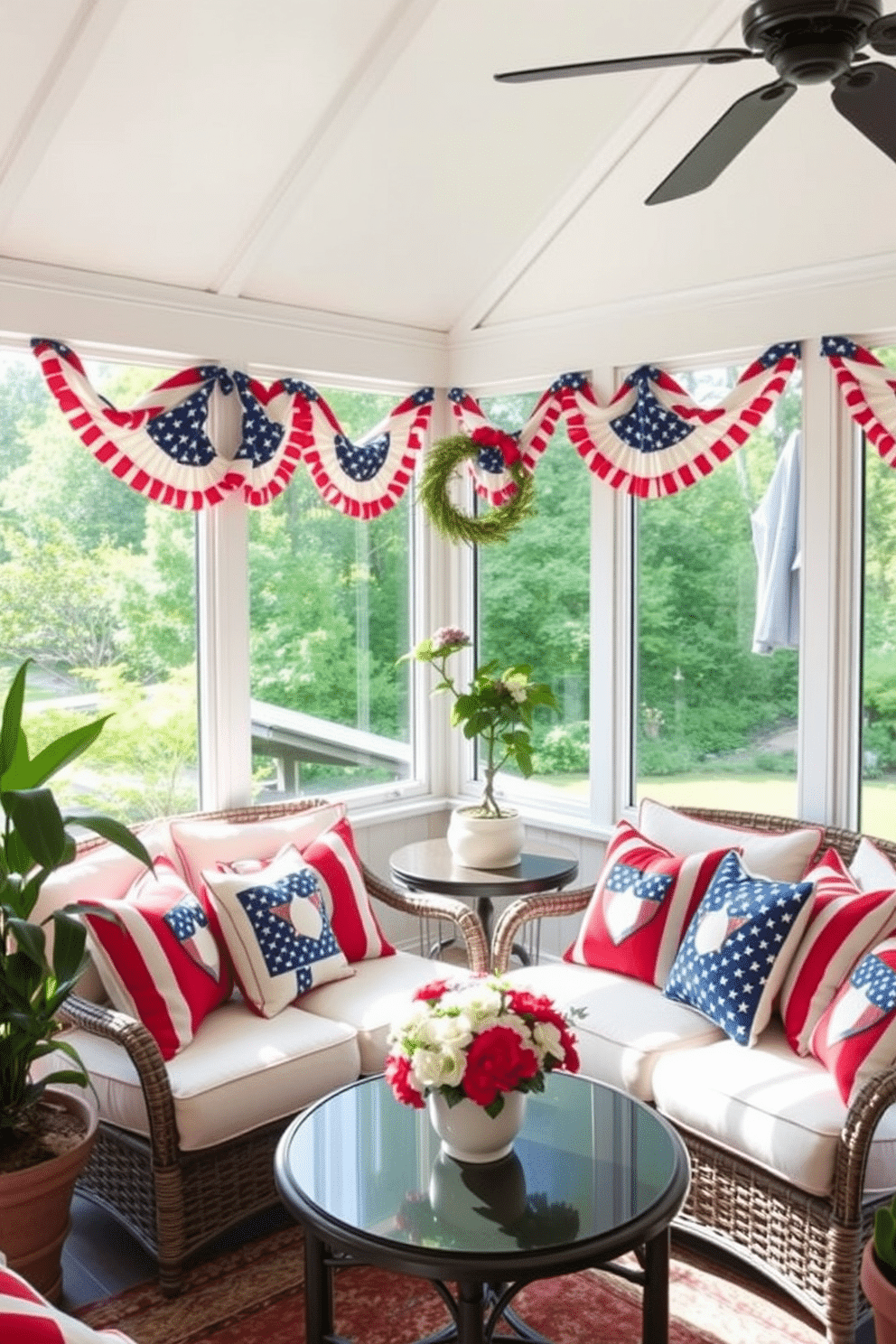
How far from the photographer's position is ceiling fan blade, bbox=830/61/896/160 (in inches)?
85.3

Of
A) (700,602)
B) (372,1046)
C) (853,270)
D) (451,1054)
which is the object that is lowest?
(372,1046)

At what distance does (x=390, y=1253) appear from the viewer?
2.31 m

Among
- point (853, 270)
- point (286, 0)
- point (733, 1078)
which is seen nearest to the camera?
point (733, 1078)

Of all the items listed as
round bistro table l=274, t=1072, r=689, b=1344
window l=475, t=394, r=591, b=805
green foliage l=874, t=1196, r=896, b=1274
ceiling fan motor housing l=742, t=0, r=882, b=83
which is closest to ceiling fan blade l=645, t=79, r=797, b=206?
ceiling fan motor housing l=742, t=0, r=882, b=83

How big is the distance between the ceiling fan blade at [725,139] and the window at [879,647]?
153 centimetres

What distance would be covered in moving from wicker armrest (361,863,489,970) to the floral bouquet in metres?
1.29

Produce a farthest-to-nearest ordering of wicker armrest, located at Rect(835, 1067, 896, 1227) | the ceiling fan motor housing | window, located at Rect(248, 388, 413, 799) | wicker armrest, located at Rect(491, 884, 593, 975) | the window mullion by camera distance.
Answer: window, located at Rect(248, 388, 413, 799)
the window mullion
wicker armrest, located at Rect(491, 884, 593, 975)
wicker armrest, located at Rect(835, 1067, 896, 1227)
the ceiling fan motor housing

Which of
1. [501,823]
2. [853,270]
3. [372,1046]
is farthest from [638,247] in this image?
[372,1046]

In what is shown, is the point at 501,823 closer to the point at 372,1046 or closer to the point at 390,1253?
the point at 372,1046

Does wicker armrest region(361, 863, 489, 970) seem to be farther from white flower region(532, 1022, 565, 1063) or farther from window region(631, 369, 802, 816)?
white flower region(532, 1022, 565, 1063)

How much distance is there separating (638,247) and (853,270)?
785 millimetres

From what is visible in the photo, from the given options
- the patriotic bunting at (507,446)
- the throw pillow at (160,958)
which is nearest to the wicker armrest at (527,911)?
the throw pillow at (160,958)

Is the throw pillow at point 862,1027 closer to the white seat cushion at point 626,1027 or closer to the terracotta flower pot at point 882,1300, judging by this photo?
the white seat cushion at point 626,1027

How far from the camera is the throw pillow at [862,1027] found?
115 inches
